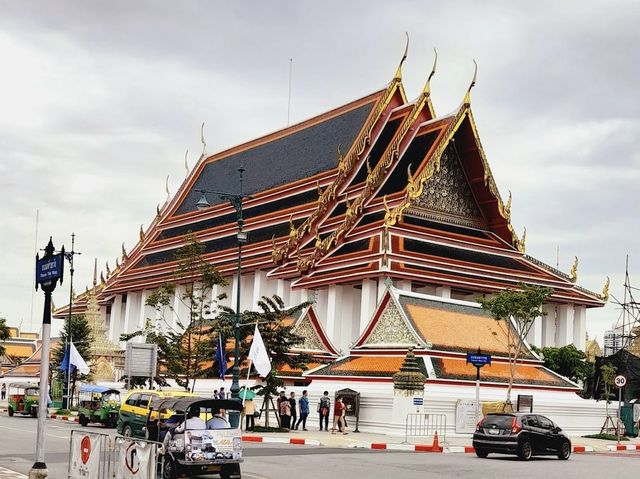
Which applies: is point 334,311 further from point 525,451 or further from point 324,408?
point 525,451

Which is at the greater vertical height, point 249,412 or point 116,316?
point 116,316

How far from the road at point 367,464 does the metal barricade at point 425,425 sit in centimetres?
575

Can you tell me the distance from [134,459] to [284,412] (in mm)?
18706

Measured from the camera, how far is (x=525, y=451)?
21.4m

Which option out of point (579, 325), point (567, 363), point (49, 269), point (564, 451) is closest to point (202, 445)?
point (49, 269)

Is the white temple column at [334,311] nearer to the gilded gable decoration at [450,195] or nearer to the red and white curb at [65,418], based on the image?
the gilded gable decoration at [450,195]

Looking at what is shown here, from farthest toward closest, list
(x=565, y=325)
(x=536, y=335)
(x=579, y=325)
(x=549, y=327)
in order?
(x=579, y=325) → (x=549, y=327) → (x=565, y=325) → (x=536, y=335)

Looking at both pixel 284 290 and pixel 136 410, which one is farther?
pixel 284 290

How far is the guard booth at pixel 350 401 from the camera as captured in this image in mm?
29562

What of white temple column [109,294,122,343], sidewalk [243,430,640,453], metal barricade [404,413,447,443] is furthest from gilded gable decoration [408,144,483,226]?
white temple column [109,294,122,343]

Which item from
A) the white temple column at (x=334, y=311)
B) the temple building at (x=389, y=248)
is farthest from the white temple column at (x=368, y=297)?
the white temple column at (x=334, y=311)

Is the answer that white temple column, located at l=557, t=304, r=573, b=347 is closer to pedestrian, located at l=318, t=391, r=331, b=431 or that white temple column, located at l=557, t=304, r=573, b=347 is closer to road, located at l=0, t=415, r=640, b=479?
pedestrian, located at l=318, t=391, r=331, b=431

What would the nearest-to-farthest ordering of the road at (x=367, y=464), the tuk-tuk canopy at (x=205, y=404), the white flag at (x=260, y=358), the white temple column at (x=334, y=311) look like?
the tuk-tuk canopy at (x=205, y=404), the road at (x=367, y=464), the white flag at (x=260, y=358), the white temple column at (x=334, y=311)

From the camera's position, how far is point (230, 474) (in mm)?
14930
